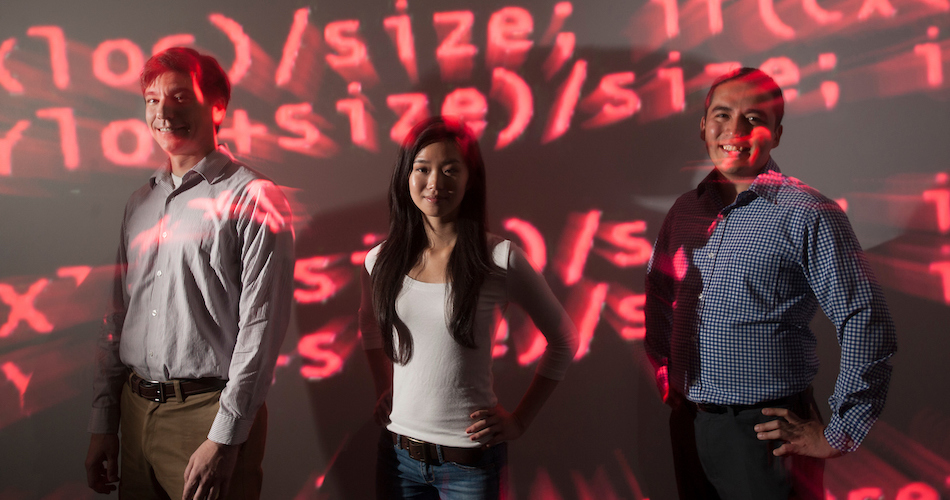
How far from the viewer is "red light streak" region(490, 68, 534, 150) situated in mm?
1753

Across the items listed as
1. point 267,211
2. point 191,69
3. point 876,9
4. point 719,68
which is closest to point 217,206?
point 267,211

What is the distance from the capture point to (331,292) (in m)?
1.82

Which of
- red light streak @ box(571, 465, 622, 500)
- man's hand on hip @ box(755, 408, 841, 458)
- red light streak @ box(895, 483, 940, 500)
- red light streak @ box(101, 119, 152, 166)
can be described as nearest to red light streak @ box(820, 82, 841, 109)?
man's hand on hip @ box(755, 408, 841, 458)

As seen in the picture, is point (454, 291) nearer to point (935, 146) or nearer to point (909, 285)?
point (909, 285)

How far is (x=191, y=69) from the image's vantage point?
4.58 feet

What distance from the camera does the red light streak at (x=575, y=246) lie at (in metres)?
1.78

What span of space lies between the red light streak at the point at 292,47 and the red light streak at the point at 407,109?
13.4 inches

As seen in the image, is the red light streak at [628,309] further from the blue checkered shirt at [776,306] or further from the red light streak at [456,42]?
the red light streak at [456,42]

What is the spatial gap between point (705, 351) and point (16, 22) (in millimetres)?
2381

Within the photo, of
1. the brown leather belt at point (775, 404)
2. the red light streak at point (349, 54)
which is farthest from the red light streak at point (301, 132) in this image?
Answer: the brown leather belt at point (775, 404)

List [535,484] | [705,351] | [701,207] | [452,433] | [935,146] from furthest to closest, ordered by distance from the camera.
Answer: [535,484] → [935,146] → [701,207] → [705,351] → [452,433]

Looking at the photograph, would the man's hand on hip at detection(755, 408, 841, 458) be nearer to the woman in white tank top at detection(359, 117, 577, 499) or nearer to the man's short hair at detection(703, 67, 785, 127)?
the woman in white tank top at detection(359, 117, 577, 499)

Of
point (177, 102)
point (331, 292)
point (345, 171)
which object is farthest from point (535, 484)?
point (177, 102)

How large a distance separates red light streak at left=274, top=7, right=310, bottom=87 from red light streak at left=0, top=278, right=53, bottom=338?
1102 millimetres
